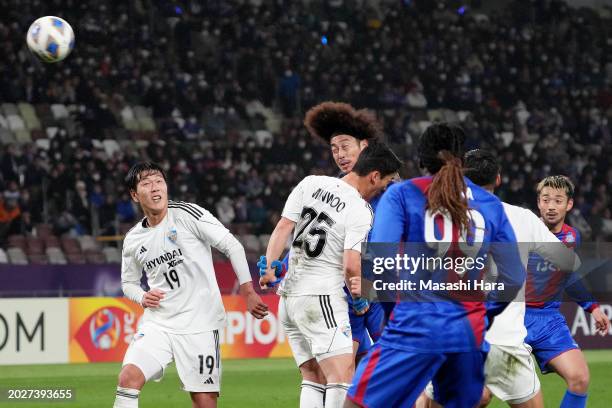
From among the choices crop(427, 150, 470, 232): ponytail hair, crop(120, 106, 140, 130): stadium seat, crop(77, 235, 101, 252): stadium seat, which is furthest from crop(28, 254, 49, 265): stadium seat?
crop(427, 150, 470, 232): ponytail hair

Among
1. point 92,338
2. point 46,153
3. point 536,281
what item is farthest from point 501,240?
point 46,153

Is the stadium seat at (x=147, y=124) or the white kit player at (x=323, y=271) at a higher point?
the stadium seat at (x=147, y=124)

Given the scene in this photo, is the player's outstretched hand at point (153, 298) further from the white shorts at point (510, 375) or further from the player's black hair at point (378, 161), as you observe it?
the white shorts at point (510, 375)

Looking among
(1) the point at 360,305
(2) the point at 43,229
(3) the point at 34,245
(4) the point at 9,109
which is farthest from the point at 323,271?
(4) the point at 9,109

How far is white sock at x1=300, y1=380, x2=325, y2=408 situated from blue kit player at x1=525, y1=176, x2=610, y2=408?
1.55 metres

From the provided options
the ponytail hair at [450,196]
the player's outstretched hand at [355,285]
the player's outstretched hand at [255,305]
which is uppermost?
the ponytail hair at [450,196]

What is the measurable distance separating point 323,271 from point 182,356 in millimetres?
1039

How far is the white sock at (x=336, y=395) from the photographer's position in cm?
659

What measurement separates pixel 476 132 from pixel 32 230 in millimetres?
11293

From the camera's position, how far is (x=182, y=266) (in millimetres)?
7039

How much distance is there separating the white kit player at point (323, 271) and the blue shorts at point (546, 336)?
4.62ft

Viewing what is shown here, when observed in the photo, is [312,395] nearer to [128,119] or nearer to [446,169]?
[446,169]

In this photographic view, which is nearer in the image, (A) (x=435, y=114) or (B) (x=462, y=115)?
(A) (x=435, y=114)

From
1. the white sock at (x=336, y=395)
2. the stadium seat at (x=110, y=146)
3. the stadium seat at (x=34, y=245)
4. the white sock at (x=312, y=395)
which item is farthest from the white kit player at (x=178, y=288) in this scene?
the stadium seat at (x=110, y=146)
